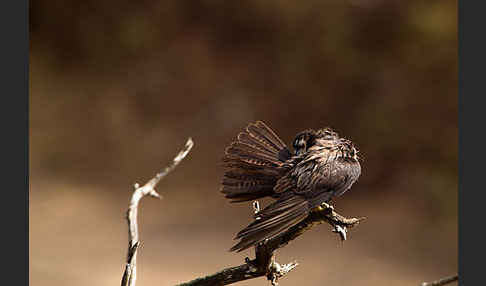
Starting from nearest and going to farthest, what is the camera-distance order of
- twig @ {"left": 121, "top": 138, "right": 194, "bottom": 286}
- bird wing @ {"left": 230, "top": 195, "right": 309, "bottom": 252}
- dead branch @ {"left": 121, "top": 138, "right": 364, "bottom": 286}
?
bird wing @ {"left": 230, "top": 195, "right": 309, "bottom": 252}
dead branch @ {"left": 121, "top": 138, "right": 364, "bottom": 286}
twig @ {"left": 121, "top": 138, "right": 194, "bottom": 286}

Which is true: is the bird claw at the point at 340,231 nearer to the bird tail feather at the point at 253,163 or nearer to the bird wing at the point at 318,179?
the bird wing at the point at 318,179

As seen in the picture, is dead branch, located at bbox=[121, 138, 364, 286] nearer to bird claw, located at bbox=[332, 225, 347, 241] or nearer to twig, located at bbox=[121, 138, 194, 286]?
bird claw, located at bbox=[332, 225, 347, 241]

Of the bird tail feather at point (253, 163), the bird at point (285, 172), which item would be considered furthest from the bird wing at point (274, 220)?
the bird tail feather at point (253, 163)

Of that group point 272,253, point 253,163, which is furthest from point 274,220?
point 253,163

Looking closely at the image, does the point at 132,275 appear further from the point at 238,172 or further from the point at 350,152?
the point at 350,152

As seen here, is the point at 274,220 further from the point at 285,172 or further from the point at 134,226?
the point at 134,226

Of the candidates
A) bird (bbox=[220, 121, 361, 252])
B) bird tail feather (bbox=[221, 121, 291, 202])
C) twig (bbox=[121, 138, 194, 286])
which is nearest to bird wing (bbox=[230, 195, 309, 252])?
bird (bbox=[220, 121, 361, 252])
